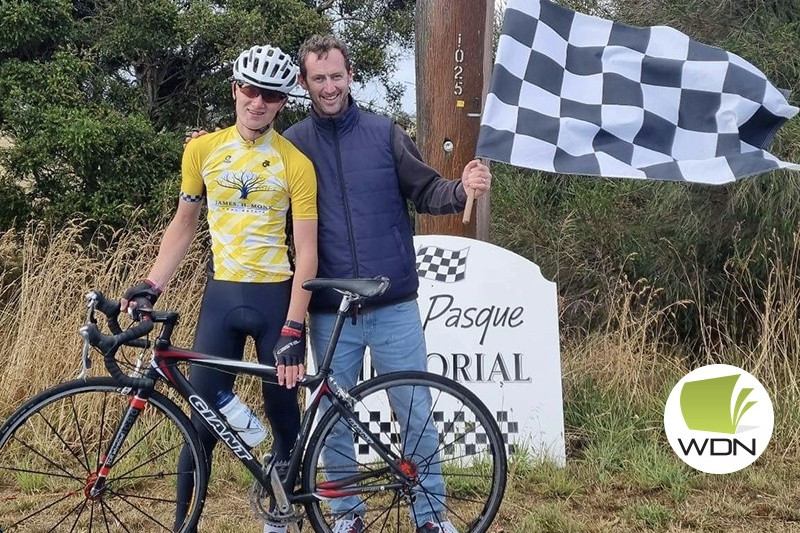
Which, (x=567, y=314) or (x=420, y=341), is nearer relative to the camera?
(x=420, y=341)

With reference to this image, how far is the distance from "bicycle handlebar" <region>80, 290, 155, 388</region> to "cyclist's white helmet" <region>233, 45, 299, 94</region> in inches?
36.5

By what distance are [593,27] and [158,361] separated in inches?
97.4

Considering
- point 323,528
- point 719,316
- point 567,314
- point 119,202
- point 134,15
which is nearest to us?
point 323,528

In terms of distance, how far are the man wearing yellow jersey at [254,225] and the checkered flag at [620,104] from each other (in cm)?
93

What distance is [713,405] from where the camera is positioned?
173 inches

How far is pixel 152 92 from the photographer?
9.60 metres

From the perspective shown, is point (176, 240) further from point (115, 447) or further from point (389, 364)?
point (389, 364)

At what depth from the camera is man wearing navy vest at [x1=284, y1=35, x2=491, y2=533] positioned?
307 centimetres

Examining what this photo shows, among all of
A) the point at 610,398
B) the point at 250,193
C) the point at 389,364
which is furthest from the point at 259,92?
the point at 610,398

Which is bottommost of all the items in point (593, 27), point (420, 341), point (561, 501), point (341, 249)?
point (561, 501)

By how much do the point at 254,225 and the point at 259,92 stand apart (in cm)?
48

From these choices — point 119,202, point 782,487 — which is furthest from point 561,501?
point 119,202

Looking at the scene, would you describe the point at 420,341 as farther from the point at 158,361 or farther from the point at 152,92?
the point at 152,92

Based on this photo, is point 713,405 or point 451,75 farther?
point 451,75
